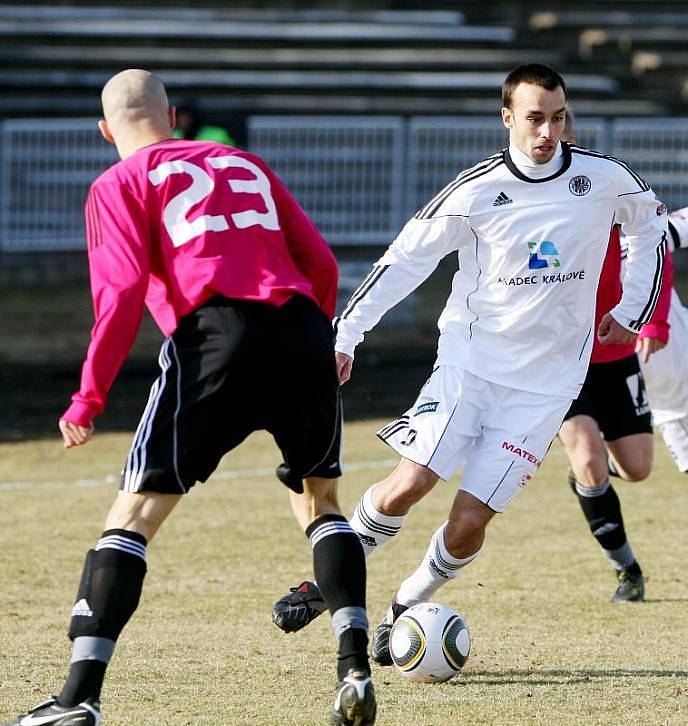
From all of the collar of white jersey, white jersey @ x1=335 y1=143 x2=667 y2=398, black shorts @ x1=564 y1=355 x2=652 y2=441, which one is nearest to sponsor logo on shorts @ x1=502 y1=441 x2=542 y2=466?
white jersey @ x1=335 y1=143 x2=667 y2=398

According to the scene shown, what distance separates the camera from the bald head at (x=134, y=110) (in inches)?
174

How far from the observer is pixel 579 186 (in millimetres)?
5156

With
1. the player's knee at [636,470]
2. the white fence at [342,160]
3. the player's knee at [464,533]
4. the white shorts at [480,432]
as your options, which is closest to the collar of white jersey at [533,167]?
the white shorts at [480,432]

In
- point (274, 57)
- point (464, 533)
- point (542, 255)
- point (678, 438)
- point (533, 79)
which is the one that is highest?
point (533, 79)

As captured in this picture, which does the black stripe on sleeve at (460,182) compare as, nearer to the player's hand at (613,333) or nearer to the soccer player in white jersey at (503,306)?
the soccer player in white jersey at (503,306)

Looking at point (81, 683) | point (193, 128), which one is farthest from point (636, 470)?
point (193, 128)

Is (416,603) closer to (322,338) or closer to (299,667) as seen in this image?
(299,667)

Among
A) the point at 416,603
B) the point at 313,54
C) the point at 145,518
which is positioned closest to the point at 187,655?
the point at 416,603

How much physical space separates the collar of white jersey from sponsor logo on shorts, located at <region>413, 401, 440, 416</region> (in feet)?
2.87

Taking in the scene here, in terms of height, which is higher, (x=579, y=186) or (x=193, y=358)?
(x=579, y=186)

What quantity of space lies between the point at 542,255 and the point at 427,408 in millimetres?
694

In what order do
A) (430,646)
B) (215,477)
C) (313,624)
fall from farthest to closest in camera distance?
(215,477) < (313,624) < (430,646)

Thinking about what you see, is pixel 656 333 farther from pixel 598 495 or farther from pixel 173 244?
pixel 173 244

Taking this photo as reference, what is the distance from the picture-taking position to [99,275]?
4.18 meters
